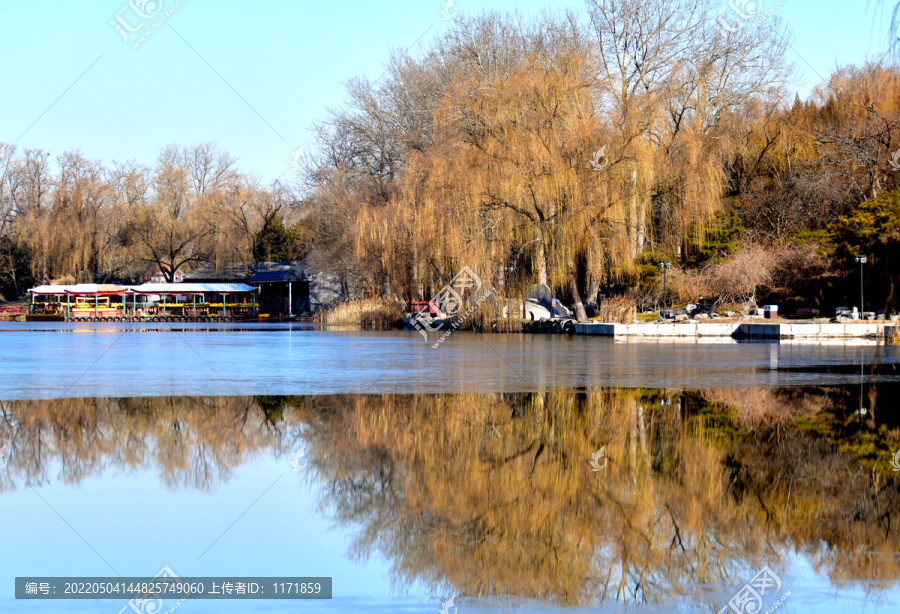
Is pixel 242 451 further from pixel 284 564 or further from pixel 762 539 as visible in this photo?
pixel 762 539

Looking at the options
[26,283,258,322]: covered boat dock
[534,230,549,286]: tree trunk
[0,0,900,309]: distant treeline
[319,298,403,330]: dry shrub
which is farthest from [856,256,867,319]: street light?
[26,283,258,322]: covered boat dock

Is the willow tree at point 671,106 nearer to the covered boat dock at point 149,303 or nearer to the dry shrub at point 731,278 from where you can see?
the dry shrub at point 731,278

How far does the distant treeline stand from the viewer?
31047 millimetres

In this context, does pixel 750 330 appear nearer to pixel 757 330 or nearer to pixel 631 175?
pixel 757 330

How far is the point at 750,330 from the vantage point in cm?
2861

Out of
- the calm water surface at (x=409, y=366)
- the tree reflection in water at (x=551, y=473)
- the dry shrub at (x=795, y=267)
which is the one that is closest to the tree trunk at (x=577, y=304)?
the dry shrub at (x=795, y=267)

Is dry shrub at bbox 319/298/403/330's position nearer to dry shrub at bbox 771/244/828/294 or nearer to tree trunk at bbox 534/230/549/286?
tree trunk at bbox 534/230/549/286

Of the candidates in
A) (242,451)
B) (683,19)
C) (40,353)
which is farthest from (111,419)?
(683,19)

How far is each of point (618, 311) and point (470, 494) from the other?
2612 centimetres

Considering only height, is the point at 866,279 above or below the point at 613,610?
above

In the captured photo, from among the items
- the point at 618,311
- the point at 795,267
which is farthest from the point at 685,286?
the point at 795,267

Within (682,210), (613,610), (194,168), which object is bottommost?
(613,610)

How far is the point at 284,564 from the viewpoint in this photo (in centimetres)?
445

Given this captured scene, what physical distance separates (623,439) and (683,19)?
3703 cm
